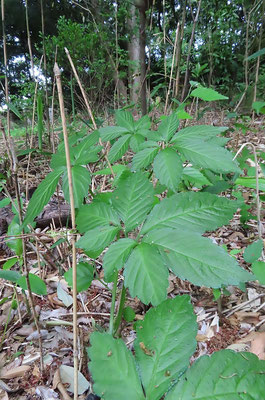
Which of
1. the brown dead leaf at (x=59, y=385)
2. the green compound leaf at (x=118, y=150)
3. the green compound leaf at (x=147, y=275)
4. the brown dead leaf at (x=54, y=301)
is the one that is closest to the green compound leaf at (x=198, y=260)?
the green compound leaf at (x=147, y=275)

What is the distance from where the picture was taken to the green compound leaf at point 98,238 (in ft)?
1.67

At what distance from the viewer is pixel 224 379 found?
1.21 ft

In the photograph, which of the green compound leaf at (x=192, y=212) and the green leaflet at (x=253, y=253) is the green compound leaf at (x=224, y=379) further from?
the green leaflet at (x=253, y=253)

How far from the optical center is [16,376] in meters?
0.69

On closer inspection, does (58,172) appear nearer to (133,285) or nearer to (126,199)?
(126,199)

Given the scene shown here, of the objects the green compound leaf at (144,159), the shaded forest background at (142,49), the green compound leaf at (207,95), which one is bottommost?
the green compound leaf at (144,159)

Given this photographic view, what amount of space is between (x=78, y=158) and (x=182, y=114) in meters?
0.58

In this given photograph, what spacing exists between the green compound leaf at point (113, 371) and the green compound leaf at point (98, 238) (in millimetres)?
156

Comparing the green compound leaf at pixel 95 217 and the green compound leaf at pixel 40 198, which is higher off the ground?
the green compound leaf at pixel 40 198

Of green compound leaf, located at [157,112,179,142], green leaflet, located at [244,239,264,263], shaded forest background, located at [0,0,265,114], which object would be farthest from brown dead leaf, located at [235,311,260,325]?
shaded forest background, located at [0,0,265,114]

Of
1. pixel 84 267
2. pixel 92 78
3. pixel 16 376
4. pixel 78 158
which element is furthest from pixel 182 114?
pixel 92 78

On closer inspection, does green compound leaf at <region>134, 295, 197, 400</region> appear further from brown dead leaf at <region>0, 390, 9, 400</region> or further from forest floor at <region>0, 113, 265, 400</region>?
brown dead leaf at <region>0, 390, 9, 400</region>

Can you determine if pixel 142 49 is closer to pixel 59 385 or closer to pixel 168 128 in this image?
pixel 168 128

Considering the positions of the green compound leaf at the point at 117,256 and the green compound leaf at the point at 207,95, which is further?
the green compound leaf at the point at 207,95
